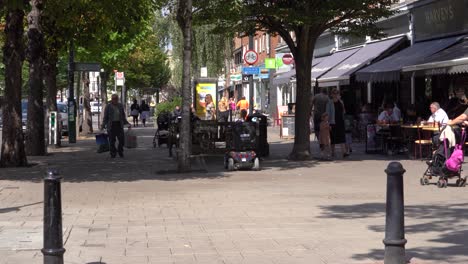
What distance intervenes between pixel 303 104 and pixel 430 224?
10.2 meters

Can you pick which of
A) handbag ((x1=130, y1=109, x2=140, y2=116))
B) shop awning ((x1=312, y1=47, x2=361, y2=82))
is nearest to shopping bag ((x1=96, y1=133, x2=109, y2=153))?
shop awning ((x1=312, y1=47, x2=361, y2=82))

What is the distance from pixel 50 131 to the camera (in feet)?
85.3

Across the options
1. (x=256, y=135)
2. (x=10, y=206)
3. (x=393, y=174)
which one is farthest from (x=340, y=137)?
(x=393, y=174)

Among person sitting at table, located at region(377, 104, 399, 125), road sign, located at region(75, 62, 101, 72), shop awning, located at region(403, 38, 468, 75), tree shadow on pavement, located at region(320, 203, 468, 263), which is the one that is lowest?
tree shadow on pavement, located at region(320, 203, 468, 263)

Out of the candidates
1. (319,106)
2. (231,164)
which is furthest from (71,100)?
(231,164)

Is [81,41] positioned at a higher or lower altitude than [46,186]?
higher

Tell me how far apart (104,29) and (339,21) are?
6.51m

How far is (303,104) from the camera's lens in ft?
63.7

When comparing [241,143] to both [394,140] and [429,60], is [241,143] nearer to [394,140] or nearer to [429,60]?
[394,140]

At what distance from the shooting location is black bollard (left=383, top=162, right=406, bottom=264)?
6371mm

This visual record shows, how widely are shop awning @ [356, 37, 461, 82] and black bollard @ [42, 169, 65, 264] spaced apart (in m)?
16.8

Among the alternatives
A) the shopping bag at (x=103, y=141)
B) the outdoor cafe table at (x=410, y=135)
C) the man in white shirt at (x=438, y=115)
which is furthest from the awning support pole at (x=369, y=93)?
the man in white shirt at (x=438, y=115)

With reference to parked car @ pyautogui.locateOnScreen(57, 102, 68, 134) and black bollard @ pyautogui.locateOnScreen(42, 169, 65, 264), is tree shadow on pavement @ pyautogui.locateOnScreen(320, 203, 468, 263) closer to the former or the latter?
black bollard @ pyautogui.locateOnScreen(42, 169, 65, 264)

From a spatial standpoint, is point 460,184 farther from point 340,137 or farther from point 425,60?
point 425,60
